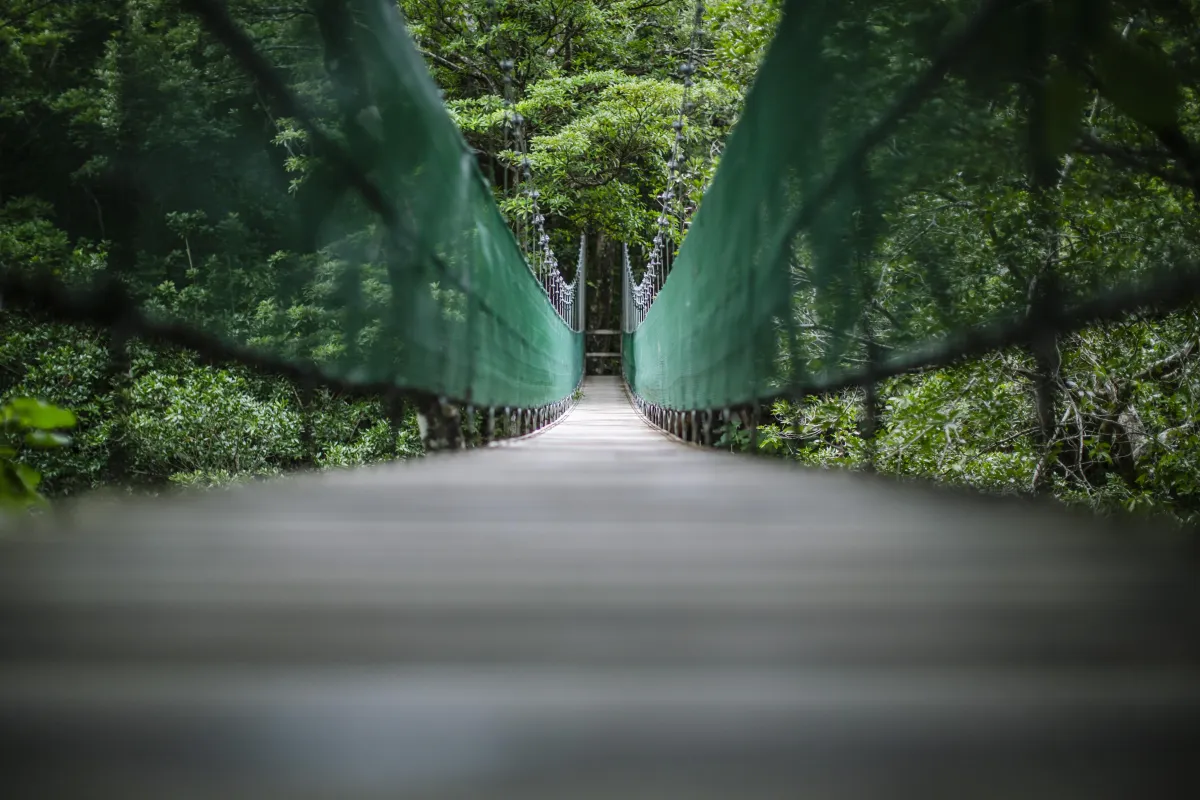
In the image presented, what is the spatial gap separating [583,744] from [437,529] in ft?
1.89

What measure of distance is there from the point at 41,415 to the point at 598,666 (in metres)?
0.68

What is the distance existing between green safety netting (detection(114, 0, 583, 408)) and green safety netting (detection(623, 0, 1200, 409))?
2.71 ft

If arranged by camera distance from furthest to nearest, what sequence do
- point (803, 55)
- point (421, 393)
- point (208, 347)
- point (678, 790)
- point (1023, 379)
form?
point (1023, 379) < point (421, 393) < point (803, 55) < point (208, 347) < point (678, 790)

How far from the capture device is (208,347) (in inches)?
50.6

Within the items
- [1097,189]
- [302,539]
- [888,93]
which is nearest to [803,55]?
[888,93]

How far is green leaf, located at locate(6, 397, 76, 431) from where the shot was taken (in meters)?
0.84

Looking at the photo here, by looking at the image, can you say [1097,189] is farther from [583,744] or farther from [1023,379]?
[1023,379]

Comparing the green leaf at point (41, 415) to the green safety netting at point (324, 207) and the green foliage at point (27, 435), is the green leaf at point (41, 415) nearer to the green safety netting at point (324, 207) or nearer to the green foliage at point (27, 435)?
the green foliage at point (27, 435)

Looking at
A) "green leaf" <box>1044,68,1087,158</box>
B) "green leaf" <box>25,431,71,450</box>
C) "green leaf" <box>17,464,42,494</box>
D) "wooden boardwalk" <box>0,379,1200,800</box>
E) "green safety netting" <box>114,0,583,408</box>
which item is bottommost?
"wooden boardwalk" <box>0,379,1200,800</box>

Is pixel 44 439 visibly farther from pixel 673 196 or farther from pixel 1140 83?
pixel 673 196

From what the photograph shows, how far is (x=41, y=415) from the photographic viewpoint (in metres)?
0.86

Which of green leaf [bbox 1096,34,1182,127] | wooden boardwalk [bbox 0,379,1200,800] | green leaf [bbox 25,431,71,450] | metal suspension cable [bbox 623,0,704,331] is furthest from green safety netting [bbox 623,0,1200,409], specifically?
metal suspension cable [bbox 623,0,704,331]

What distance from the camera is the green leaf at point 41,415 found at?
842 mm

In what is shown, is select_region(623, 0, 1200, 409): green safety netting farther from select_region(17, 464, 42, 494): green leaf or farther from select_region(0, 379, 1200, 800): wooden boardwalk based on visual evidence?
select_region(17, 464, 42, 494): green leaf
